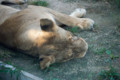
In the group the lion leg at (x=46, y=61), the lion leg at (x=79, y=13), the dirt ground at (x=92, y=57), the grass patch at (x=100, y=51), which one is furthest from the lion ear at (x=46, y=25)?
the lion leg at (x=79, y=13)

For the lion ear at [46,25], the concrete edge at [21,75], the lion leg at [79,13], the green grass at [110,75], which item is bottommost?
the concrete edge at [21,75]

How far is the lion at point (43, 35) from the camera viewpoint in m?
3.73

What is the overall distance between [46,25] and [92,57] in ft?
2.93

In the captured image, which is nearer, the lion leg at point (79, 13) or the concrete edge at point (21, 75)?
the concrete edge at point (21, 75)

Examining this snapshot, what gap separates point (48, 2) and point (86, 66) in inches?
108

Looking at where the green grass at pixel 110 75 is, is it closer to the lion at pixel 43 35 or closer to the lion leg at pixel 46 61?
Result: the lion at pixel 43 35

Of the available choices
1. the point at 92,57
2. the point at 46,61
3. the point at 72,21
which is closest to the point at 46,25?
the point at 46,61

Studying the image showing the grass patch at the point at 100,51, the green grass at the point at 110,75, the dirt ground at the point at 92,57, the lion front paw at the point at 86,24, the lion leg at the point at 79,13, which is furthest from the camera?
the lion leg at the point at 79,13

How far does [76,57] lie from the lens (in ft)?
13.0

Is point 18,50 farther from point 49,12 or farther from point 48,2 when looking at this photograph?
point 48,2

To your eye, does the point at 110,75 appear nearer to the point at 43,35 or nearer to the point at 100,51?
the point at 100,51

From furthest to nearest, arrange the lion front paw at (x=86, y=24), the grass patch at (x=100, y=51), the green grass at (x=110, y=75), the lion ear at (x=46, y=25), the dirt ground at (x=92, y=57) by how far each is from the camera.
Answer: the lion front paw at (x=86, y=24) < the grass patch at (x=100, y=51) < the dirt ground at (x=92, y=57) < the lion ear at (x=46, y=25) < the green grass at (x=110, y=75)

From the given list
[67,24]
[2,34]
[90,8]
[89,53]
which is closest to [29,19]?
[2,34]

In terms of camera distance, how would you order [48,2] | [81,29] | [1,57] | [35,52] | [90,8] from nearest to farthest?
[35,52], [1,57], [81,29], [90,8], [48,2]
